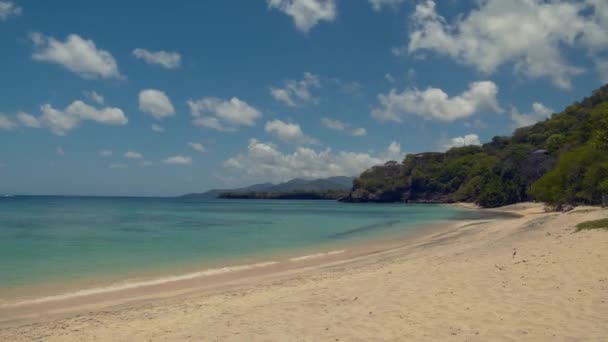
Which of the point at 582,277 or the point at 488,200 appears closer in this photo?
the point at 582,277

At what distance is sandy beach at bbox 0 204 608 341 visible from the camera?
23.7 ft

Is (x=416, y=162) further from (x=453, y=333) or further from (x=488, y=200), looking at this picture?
(x=453, y=333)

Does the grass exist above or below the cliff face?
below

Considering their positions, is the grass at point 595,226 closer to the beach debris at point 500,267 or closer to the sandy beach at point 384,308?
the sandy beach at point 384,308

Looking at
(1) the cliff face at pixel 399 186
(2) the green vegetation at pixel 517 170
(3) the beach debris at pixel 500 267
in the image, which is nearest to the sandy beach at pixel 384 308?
(3) the beach debris at pixel 500 267

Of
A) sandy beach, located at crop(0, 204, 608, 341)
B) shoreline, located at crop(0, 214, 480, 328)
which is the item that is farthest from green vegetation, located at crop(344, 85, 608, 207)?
sandy beach, located at crop(0, 204, 608, 341)

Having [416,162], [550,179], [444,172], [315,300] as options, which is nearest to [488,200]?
[550,179]

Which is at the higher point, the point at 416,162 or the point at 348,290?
the point at 416,162

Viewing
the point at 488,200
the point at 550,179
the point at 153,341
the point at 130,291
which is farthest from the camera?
the point at 488,200

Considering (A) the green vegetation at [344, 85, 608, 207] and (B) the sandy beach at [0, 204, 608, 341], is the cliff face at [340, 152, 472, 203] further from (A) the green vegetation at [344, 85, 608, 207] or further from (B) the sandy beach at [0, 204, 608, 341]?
(B) the sandy beach at [0, 204, 608, 341]

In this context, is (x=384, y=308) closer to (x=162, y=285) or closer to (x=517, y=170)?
(x=162, y=285)

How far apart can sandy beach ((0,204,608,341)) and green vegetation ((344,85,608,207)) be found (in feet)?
84.1

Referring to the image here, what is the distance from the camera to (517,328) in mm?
6984

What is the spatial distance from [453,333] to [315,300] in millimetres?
3903
